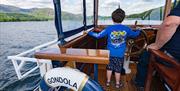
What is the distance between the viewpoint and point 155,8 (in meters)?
3.45

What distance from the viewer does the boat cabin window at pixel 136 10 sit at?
3.39m

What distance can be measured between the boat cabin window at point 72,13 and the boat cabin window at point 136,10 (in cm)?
65

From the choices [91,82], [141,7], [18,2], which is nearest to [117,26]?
[91,82]

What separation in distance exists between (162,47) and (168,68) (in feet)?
0.60

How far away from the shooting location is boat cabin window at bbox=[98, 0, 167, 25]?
11.1 ft

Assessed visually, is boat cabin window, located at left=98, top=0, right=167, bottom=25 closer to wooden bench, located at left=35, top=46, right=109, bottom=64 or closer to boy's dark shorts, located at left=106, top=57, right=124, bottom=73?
boy's dark shorts, located at left=106, top=57, right=124, bottom=73

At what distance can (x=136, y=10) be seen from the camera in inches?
138

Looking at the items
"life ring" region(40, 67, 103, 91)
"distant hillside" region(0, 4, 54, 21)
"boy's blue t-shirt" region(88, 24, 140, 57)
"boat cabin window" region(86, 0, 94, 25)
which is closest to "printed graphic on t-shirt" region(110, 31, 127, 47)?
"boy's blue t-shirt" region(88, 24, 140, 57)

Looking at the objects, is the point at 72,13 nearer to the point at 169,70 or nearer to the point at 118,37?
the point at 118,37

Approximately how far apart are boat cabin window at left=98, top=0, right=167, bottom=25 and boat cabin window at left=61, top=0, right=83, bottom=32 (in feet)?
2.13

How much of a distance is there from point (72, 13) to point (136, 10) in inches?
56.1

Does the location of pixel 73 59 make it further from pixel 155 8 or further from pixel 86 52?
pixel 155 8

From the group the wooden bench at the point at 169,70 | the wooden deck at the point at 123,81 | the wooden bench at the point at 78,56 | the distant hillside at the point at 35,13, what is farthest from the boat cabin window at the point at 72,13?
the wooden bench at the point at 169,70

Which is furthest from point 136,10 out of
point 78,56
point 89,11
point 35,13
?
point 35,13
